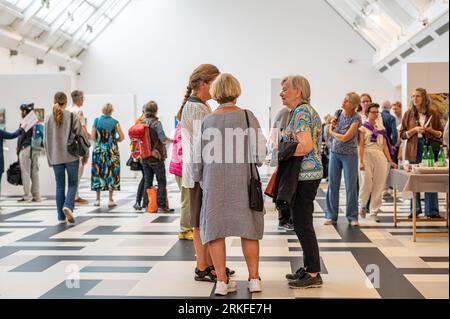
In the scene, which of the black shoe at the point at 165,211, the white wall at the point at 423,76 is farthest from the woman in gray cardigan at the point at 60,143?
the white wall at the point at 423,76

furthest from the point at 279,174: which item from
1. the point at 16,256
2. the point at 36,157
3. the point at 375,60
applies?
the point at 375,60

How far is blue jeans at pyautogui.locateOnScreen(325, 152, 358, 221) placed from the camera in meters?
6.69

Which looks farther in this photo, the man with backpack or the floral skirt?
the man with backpack

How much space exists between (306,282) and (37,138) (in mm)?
6825

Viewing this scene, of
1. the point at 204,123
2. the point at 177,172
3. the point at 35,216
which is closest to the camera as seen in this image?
the point at 204,123

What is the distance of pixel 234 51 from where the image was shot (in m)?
17.4

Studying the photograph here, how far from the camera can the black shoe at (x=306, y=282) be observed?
4.17m

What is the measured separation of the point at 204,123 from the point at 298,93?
0.69 meters

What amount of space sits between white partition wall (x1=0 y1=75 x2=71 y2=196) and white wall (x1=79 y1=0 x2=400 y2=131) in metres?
6.63

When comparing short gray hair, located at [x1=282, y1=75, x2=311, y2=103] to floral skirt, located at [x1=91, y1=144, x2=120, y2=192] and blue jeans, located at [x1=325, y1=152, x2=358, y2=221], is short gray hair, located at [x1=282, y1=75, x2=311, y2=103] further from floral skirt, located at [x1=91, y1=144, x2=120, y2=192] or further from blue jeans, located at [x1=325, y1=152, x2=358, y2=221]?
floral skirt, located at [x1=91, y1=144, x2=120, y2=192]

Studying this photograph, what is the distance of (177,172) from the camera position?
582cm

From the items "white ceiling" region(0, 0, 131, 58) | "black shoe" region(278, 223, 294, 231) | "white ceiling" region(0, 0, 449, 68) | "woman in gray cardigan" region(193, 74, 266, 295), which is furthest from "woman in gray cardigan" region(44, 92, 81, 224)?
"white ceiling" region(0, 0, 131, 58)

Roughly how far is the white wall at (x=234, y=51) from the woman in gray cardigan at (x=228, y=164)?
524 inches
